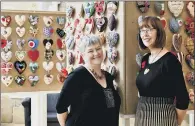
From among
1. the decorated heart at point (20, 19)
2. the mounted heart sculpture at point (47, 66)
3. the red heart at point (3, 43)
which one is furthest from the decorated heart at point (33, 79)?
the decorated heart at point (20, 19)

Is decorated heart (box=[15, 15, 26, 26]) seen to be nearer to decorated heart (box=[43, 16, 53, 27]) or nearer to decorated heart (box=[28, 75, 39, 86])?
decorated heart (box=[43, 16, 53, 27])

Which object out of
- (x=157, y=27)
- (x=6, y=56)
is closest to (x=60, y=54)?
(x=6, y=56)

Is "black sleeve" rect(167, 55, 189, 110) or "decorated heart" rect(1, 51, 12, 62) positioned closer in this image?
"black sleeve" rect(167, 55, 189, 110)

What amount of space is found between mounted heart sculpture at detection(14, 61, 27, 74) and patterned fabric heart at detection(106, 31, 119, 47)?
3.35 ft

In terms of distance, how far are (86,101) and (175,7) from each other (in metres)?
0.92

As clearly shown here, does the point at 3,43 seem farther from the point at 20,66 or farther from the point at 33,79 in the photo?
the point at 33,79

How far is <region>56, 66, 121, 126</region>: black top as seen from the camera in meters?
1.91

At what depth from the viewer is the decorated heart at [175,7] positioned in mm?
2262

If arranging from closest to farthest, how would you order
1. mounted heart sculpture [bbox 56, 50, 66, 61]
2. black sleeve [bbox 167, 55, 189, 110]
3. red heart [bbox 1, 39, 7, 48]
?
1. black sleeve [bbox 167, 55, 189, 110]
2. red heart [bbox 1, 39, 7, 48]
3. mounted heart sculpture [bbox 56, 50, 66, 61]

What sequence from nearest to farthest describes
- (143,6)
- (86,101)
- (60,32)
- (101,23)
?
(86,101), (143,6), (101,23), (60,32)

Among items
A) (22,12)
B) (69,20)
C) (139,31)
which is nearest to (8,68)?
(22,12)

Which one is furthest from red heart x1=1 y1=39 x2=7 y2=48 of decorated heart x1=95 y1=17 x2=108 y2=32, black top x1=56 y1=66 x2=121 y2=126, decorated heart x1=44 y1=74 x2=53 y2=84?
black top x1=56 y1=66 x2=121 y2=126

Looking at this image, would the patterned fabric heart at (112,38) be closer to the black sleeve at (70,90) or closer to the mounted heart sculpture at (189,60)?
the black sleeve at (70,90)

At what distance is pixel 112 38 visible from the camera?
2.17 metres
